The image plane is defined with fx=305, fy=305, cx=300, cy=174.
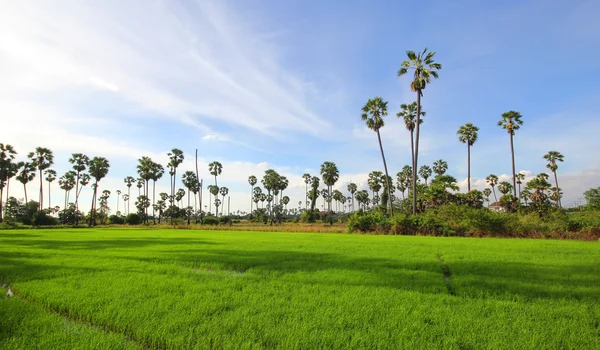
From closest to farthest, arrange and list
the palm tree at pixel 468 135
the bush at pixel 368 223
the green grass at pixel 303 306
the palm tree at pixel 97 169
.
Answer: the green grass at pixel 303 306
the bush at pixel 368 223
the palm tree at pixel 468 135
the palm tree at pixel 97 169

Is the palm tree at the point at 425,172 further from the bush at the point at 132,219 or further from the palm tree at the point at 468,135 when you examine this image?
the bush at the point at 132,219

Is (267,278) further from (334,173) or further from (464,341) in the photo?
(334,173)

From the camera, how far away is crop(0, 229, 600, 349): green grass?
15.2 ft

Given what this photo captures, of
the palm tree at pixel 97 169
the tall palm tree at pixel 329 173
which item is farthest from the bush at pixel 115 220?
the tall palm tree at pixel 329 173

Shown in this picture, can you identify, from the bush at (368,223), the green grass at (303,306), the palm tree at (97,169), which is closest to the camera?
the green grass at (303,306)

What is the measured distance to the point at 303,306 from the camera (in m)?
6.11

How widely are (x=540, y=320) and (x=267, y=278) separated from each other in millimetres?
6174

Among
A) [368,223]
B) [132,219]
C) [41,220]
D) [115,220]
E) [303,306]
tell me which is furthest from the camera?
[115,220]

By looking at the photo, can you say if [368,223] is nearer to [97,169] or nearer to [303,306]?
[303,306]

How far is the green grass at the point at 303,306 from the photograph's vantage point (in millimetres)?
4621

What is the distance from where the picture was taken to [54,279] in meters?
8.63

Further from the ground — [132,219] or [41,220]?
[41,220]

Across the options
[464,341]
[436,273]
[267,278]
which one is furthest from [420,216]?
[464,341]

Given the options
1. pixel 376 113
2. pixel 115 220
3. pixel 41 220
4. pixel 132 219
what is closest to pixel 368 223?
pixel 376 113
